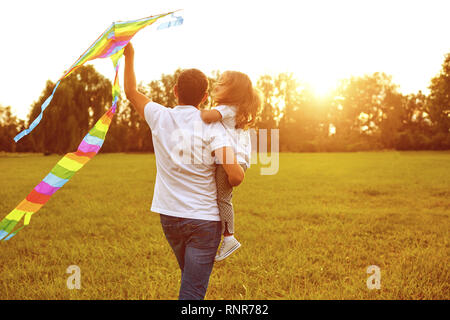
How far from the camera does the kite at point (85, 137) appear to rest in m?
2.05

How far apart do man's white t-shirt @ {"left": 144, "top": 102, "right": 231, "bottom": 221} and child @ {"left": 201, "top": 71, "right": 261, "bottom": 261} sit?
49 mm

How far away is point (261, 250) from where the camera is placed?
4871 mm

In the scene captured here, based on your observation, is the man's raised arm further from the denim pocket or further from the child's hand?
the denim pocket

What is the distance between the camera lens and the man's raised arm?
209 centimetres

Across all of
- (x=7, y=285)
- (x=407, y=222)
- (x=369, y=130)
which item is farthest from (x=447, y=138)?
(x=7, y=285)

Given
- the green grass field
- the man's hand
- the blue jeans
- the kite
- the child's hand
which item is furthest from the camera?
the green grass field

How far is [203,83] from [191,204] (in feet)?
2.04

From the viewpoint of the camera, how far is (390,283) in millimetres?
3779

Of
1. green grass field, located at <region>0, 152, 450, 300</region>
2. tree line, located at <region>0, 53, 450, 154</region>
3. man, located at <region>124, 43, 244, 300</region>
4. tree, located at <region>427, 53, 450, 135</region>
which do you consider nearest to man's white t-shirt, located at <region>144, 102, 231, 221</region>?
man, located at <region>124, 43, 244, 300</region>

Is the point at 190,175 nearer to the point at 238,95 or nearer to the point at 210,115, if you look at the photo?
the point at 210,115

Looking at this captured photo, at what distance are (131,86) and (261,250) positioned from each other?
10.9ft

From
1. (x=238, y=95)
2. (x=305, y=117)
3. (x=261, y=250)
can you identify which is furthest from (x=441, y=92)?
(x=238, y=95)

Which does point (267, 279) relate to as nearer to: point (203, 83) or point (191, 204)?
point (191, 204)

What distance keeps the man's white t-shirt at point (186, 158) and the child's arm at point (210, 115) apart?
0.09 ft
